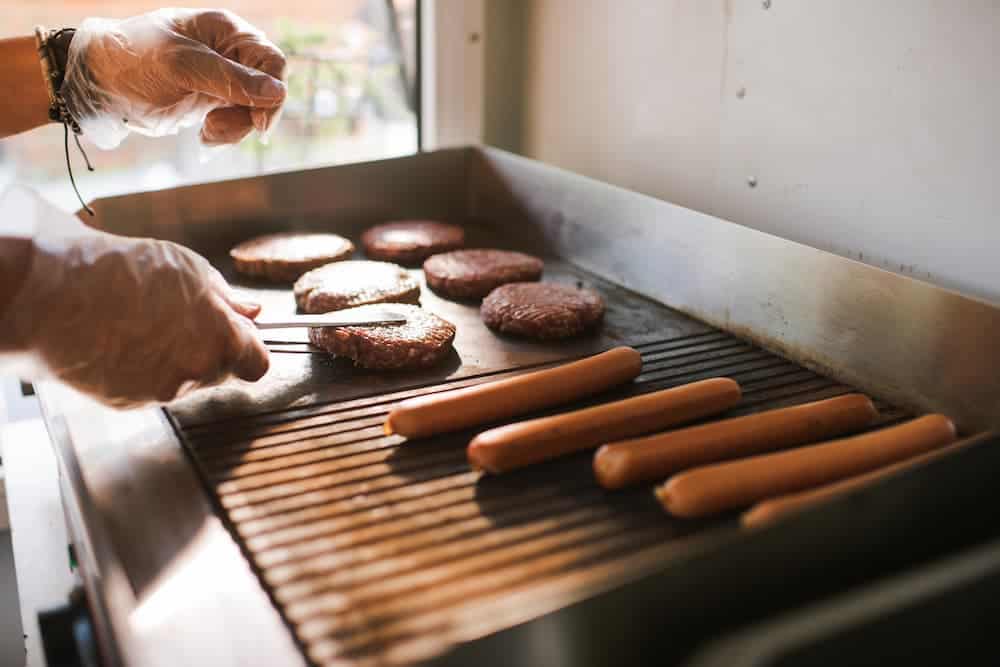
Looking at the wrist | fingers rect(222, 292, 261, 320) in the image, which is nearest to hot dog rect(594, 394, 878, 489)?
fingers rect(222, 292, 261, 320)

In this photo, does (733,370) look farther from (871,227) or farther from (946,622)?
(946,622)

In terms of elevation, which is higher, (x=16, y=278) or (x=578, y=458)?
(x=16, y=278)

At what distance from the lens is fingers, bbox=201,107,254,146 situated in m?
2.18

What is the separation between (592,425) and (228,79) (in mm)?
1149

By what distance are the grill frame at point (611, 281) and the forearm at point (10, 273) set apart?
26cm

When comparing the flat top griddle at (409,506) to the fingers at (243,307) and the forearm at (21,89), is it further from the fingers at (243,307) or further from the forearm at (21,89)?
the forearm at (21,89)

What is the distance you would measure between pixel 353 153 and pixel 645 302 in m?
2.23

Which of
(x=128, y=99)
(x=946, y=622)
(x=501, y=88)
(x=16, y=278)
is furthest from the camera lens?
(x=501, y=88)

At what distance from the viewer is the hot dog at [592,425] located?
1.44m

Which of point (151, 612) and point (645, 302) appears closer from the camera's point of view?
point (151, 612)

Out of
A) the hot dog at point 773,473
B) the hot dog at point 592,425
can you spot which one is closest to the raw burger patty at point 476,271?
the hot dog at point 592,425

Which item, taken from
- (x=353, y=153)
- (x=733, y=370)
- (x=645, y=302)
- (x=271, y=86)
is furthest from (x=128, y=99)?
(x=353, y=153)

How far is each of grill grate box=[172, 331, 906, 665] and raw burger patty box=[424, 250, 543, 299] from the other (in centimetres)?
65

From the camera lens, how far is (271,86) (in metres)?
2.01
